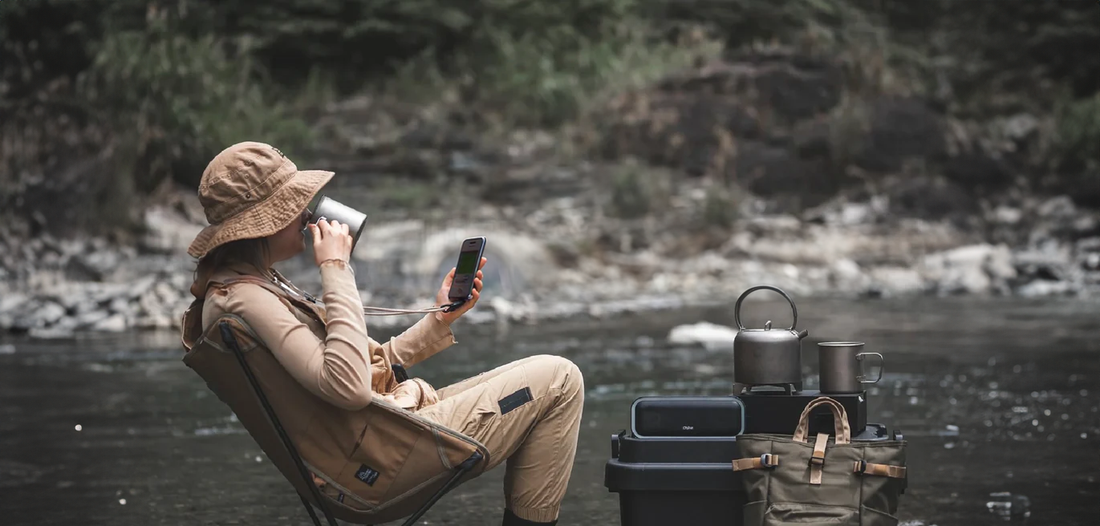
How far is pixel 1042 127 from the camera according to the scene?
19109mm

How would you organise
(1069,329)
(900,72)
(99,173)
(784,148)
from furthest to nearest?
(900,72) → (784,148) → (99,173) → (1069,329)

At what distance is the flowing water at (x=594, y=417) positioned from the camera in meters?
3.90

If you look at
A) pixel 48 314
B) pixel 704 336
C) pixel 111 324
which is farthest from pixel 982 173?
pixel 48 314

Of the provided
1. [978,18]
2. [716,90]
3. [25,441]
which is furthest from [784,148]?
[25,441]

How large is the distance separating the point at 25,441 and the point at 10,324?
19.6 ft

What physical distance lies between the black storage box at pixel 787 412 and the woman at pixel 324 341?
378 millimetres

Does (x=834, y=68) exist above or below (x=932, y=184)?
above

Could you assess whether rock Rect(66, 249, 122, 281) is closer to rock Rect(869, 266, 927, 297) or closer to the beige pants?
rock Rect(869, 266, 927, 297)

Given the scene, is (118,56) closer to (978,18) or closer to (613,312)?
(613,312)

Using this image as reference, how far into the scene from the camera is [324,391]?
239 centimetres

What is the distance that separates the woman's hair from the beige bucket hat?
0.03 m

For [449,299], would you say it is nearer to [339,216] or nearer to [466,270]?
[466,270]

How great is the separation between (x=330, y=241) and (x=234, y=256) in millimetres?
204

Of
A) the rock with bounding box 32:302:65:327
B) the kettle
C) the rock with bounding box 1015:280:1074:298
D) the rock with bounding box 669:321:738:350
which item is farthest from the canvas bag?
the rock with bounding box 1015:280:1074:298
